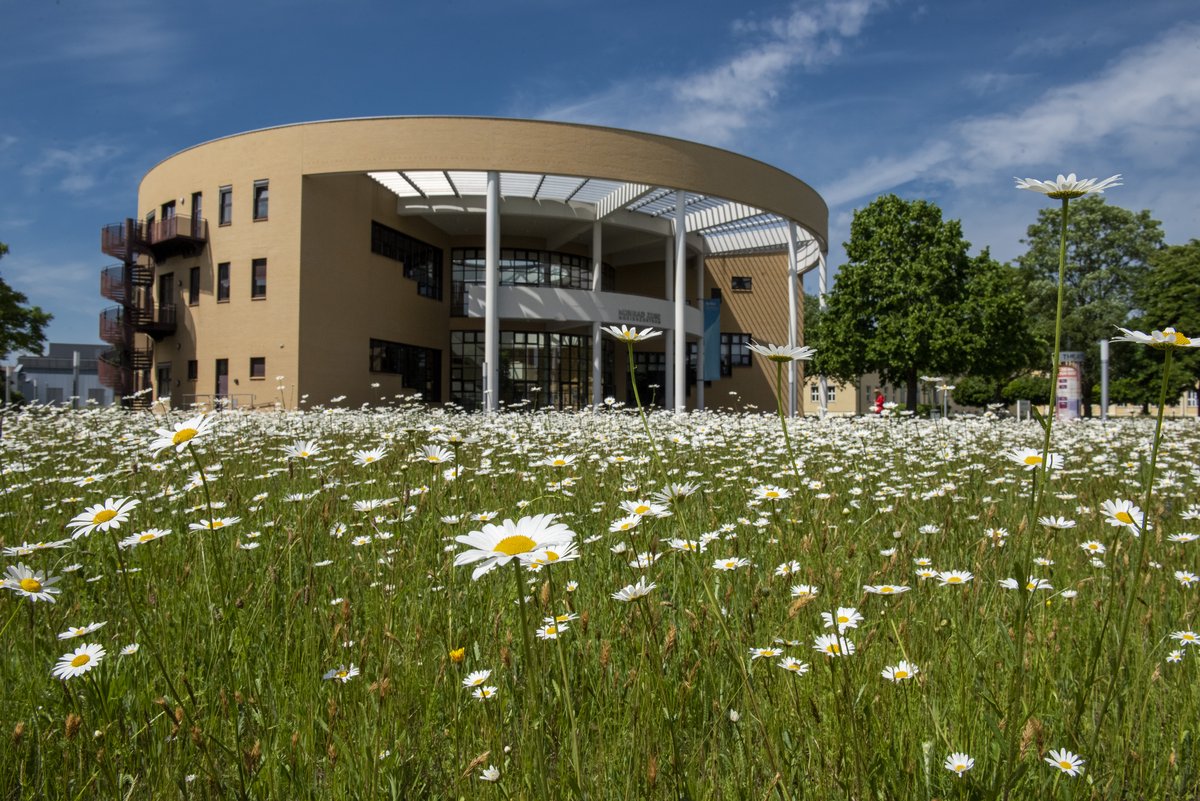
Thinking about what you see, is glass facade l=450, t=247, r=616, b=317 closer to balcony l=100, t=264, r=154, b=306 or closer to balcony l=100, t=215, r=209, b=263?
balcony l=100, t=215, r=209, b=263

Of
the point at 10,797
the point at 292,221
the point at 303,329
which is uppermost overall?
the point at 292,221

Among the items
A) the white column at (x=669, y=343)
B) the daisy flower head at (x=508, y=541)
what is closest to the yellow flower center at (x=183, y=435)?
the daisy flower head at (x=508, y=541)

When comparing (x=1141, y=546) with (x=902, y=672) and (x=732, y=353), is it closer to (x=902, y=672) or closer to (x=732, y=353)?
(x=902, y=672)

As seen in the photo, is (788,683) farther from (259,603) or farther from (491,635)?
(259,603)

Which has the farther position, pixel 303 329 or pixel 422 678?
pixel 303 329

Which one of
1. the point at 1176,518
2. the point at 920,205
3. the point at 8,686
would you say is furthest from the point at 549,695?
the point at 920,205

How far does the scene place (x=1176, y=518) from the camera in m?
4.98

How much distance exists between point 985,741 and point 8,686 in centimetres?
285

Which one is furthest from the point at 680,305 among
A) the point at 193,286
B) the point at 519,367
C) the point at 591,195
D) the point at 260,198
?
the point at 193,286

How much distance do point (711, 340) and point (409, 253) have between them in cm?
1825

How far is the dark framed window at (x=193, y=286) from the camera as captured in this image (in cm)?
3091

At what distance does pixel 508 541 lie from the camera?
132 centimetres

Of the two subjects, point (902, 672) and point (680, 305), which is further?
point (680, 305)

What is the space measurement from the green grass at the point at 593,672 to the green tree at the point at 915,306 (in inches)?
1169
